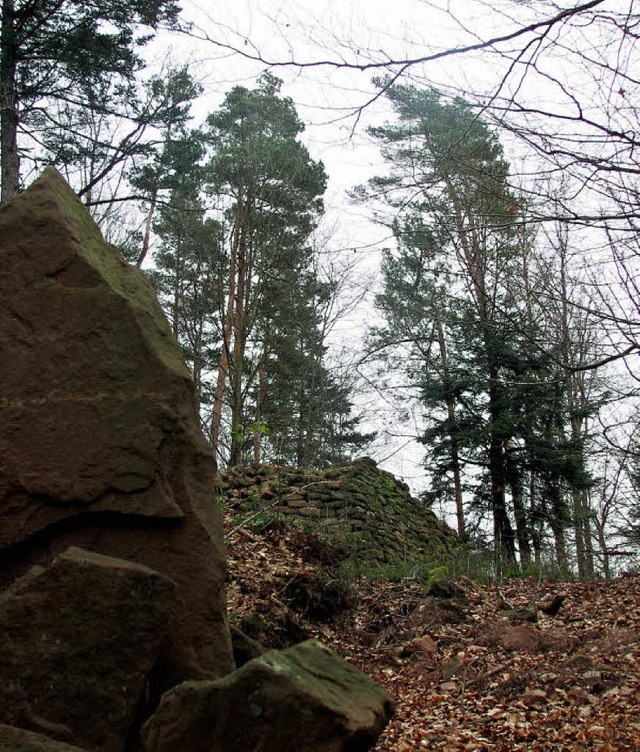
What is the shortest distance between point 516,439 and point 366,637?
8.75m

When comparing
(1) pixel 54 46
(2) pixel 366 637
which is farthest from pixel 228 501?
(1) pixel 54 46

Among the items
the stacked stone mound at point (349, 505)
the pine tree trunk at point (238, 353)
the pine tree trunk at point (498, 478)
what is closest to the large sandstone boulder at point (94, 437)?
the stacked stone mound at point (349, 505)

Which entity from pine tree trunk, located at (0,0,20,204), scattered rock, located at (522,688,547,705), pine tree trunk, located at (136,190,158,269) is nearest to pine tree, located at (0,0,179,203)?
pine tree trunk, located at (0,0,20,204)

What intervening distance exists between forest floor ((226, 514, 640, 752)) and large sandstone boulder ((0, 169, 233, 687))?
4.61ft

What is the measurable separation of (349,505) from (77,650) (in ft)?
25.9

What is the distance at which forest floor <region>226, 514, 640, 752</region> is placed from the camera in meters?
3.71

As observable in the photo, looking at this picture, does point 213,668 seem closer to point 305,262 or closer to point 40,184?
point 40,184

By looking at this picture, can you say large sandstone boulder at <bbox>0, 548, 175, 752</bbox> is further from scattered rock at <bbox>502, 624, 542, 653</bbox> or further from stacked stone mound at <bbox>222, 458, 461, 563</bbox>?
stacked stone mound at <bbox>222, 458, 461, 563</bbox>

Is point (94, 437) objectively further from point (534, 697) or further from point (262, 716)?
Answer: point (534, 697)

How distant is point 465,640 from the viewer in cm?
546

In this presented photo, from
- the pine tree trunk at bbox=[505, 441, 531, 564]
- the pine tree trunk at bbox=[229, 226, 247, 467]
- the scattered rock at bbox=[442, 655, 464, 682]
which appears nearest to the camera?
the scattered rock at bbox=[442, 655, 464, 682]

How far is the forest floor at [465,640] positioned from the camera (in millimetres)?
3709

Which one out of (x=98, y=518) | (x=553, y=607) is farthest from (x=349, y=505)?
(x=98, y=518)

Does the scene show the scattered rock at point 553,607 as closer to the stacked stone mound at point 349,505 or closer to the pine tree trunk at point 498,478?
the stacked stone mound at point 349,505
